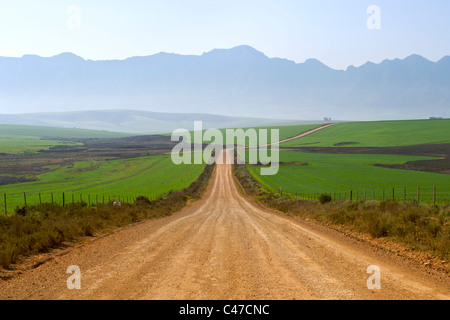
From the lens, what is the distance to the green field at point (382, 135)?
134 m

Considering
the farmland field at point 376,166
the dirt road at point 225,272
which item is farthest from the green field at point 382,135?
the dirt road at point 225,272

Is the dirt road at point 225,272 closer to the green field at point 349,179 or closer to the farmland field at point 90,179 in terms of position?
the farmland field at point 90,179

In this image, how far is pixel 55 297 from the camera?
7879mm

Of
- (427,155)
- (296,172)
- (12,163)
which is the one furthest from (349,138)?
(12,163)

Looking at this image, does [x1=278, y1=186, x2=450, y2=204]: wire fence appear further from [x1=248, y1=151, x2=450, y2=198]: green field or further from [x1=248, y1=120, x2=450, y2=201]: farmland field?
[x1=248, y1=151, x2=450, y2=198]: green field

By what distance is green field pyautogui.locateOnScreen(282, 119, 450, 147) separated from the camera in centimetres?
13362

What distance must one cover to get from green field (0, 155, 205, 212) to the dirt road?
3410 cm

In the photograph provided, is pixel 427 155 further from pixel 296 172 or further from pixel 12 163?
pixel 12 163

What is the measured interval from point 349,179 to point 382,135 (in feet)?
321

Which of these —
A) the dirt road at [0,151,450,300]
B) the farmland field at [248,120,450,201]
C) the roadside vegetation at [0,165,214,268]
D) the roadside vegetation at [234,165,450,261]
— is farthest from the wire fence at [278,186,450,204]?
the dirt road at [0,151,450,300]

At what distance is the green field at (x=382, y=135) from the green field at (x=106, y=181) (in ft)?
241

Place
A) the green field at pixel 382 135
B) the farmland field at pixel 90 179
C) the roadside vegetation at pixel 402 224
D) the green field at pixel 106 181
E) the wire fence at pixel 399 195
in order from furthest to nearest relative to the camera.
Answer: the green field at pixel 382 135 → the green field at pixel 106 181 → the farmland field at pixel 90 179 → the wire fence at pixel 399 195 → the roadside vegetation at pixel 402 224

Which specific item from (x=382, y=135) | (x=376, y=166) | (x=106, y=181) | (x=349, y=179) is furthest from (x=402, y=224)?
(x=382, y=135)

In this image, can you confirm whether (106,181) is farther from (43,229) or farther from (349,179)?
(43,229)
